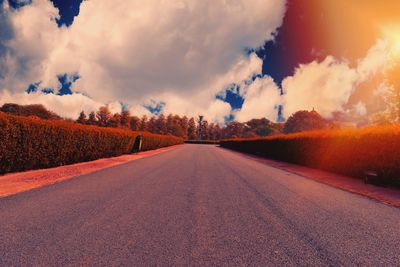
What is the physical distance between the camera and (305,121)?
257 ft

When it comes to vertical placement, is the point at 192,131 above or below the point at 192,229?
above

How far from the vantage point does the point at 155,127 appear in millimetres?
122438

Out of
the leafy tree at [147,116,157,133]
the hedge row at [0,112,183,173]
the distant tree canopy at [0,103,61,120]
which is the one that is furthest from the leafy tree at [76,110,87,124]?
the hedge row at [0,112,183,173]

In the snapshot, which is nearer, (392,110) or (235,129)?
(392,110)

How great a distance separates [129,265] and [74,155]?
39.8 feet

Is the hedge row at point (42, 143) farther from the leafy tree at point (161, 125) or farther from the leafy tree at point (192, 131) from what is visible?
the leafy tree at point (192, 131)

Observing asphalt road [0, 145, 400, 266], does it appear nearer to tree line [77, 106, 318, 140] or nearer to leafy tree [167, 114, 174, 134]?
tree line [77, 106, 318, 140]

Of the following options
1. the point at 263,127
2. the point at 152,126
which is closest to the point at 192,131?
the point at 152,126

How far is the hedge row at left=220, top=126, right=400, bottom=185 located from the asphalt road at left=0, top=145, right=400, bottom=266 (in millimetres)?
3784

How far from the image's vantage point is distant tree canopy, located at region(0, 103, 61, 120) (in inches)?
2648

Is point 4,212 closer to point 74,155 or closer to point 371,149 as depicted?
point 74,155

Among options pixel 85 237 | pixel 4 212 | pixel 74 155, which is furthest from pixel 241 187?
pixel 74 155

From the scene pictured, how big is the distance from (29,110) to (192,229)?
9188cm

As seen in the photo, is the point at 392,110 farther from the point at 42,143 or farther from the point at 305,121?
the point at 305,121
